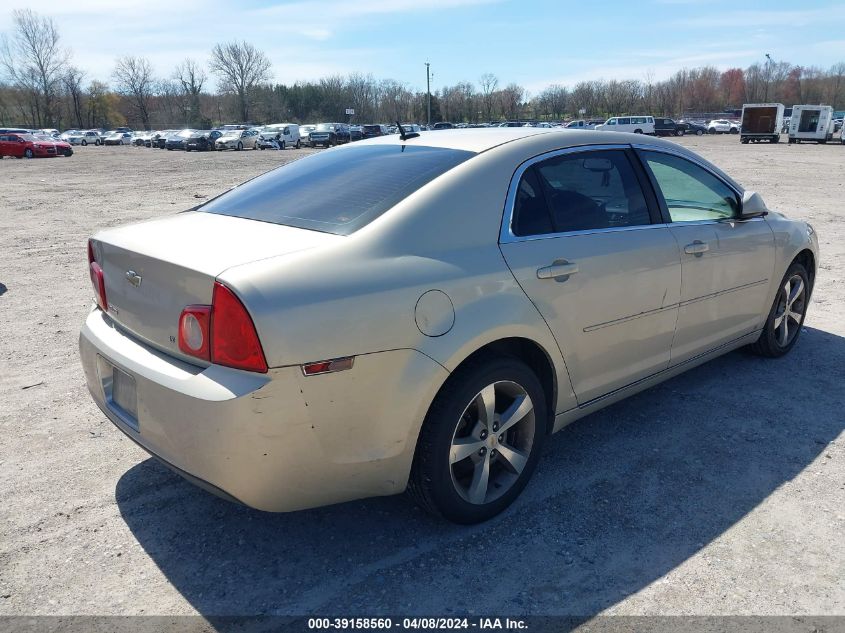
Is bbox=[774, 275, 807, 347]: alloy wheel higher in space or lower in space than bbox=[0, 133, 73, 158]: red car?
lower

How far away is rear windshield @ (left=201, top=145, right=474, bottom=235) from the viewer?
284cm

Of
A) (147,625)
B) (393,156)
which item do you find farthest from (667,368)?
(147,625)

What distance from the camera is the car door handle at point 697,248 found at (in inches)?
147

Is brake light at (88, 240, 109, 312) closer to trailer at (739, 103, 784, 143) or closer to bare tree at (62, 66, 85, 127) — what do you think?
trailer at (739, 103, 784, 143)

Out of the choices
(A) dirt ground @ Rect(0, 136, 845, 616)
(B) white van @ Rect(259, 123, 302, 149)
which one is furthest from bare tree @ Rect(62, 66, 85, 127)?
(A) dirt ground @ Rect(0, 136, 845, 616)

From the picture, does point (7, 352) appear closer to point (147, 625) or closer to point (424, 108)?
point (147, 625)

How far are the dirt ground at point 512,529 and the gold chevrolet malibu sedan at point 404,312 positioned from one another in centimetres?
34

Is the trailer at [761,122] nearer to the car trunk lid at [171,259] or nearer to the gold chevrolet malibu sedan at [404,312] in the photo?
the gold chevrolet malibu sedan at [404,312]

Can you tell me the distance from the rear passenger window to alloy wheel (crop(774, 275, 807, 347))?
1.95 m

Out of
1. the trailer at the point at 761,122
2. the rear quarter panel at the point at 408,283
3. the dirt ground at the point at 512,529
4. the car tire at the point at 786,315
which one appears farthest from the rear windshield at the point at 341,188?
the trailer at the point at 761,122

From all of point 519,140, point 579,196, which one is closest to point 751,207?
point 579,196

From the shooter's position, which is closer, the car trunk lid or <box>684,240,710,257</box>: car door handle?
the car trunk lid

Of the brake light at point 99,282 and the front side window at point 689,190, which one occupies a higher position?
the front side window at point 689,190

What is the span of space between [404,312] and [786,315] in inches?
148
